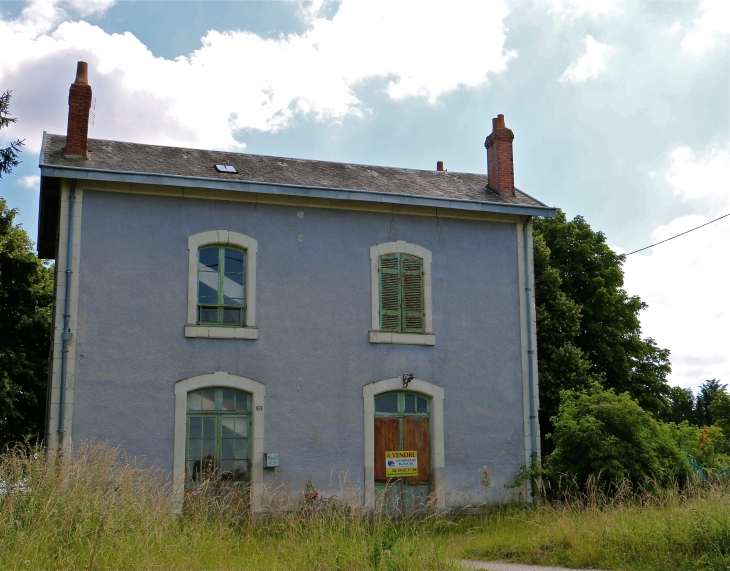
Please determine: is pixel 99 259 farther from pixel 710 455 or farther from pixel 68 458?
pixel 710 455

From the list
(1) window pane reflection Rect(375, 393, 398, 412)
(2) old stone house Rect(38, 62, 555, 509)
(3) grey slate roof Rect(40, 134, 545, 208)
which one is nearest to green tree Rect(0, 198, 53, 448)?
(2) old stone house Rect(38, 62, 555, 509)

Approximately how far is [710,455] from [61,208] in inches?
498

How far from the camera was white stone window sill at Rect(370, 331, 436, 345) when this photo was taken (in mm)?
14211

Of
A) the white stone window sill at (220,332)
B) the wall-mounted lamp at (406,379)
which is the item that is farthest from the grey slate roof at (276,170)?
the wall-mounted lamp at (406,379)

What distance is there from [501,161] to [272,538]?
9.60 meters

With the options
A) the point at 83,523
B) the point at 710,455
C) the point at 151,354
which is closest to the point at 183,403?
the point at 151,354

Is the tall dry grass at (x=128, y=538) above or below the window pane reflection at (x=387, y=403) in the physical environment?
below

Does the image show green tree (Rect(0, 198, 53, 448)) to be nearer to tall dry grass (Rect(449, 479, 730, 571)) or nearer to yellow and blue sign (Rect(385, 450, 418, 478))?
yellow and blue sign (Rect(385, 450, 418, 478))

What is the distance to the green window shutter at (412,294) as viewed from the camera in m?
14.6

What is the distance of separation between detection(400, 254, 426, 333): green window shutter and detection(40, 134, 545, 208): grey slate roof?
129cm

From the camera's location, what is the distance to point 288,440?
13.5m

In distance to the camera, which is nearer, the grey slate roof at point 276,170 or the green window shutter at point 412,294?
the grey slate roof at point 276,170

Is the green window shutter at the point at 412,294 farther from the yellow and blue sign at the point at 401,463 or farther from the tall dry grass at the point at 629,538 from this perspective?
the tall dry grass at the point at 629,538

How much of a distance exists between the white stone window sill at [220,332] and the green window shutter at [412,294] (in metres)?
2.75
